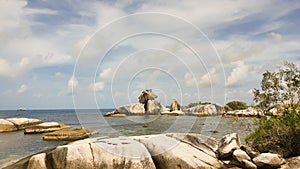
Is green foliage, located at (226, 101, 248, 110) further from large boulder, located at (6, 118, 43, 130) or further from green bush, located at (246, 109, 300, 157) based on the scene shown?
large boulder, located at (6, 118, 43, 130)

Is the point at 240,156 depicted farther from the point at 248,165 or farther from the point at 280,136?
the point at 280,136

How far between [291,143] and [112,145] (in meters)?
8.31

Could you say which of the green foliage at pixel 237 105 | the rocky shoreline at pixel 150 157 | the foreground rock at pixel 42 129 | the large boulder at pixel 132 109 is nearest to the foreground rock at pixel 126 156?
the rocky shoreline at pixel 150 157

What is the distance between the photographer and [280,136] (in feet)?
41.7

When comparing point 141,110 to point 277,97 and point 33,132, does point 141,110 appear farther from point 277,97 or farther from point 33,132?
point 277,97

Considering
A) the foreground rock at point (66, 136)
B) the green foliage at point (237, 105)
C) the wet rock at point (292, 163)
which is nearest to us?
the wet rock at point (292, 163)

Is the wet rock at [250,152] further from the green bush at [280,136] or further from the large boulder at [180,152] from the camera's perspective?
the large boulder at [180,152]

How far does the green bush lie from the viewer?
1226cm

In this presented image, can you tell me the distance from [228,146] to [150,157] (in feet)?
12.2

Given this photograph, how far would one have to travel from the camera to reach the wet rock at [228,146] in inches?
463

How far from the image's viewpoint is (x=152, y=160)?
36.1 ft

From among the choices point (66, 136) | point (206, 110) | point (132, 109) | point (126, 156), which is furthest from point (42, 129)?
point (132, 109)

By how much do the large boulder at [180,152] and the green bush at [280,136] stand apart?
9.19 ft

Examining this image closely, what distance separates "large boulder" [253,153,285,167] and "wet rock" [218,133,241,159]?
1.13 meters
